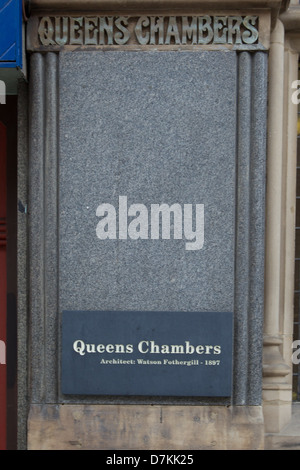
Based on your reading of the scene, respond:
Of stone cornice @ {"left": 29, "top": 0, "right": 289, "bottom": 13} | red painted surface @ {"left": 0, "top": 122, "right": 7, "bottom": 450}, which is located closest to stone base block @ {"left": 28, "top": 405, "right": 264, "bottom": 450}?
red painted surface @ {"left": 0, "top": 122, "right": 7, "bottom": 450}

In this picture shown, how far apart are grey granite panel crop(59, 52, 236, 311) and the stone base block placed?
1066 millimetres

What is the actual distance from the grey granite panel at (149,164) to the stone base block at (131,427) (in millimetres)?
1066

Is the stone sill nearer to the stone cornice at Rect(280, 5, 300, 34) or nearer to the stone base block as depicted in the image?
the stone base block

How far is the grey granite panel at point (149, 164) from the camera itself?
4578 millimetres

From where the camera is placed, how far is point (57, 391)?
4.70 meters

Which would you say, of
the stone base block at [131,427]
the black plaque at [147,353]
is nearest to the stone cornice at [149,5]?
the black plaque at [147,353]

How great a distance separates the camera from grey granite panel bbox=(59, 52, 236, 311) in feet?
15.0

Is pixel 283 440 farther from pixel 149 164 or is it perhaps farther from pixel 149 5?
pixel 149 5
